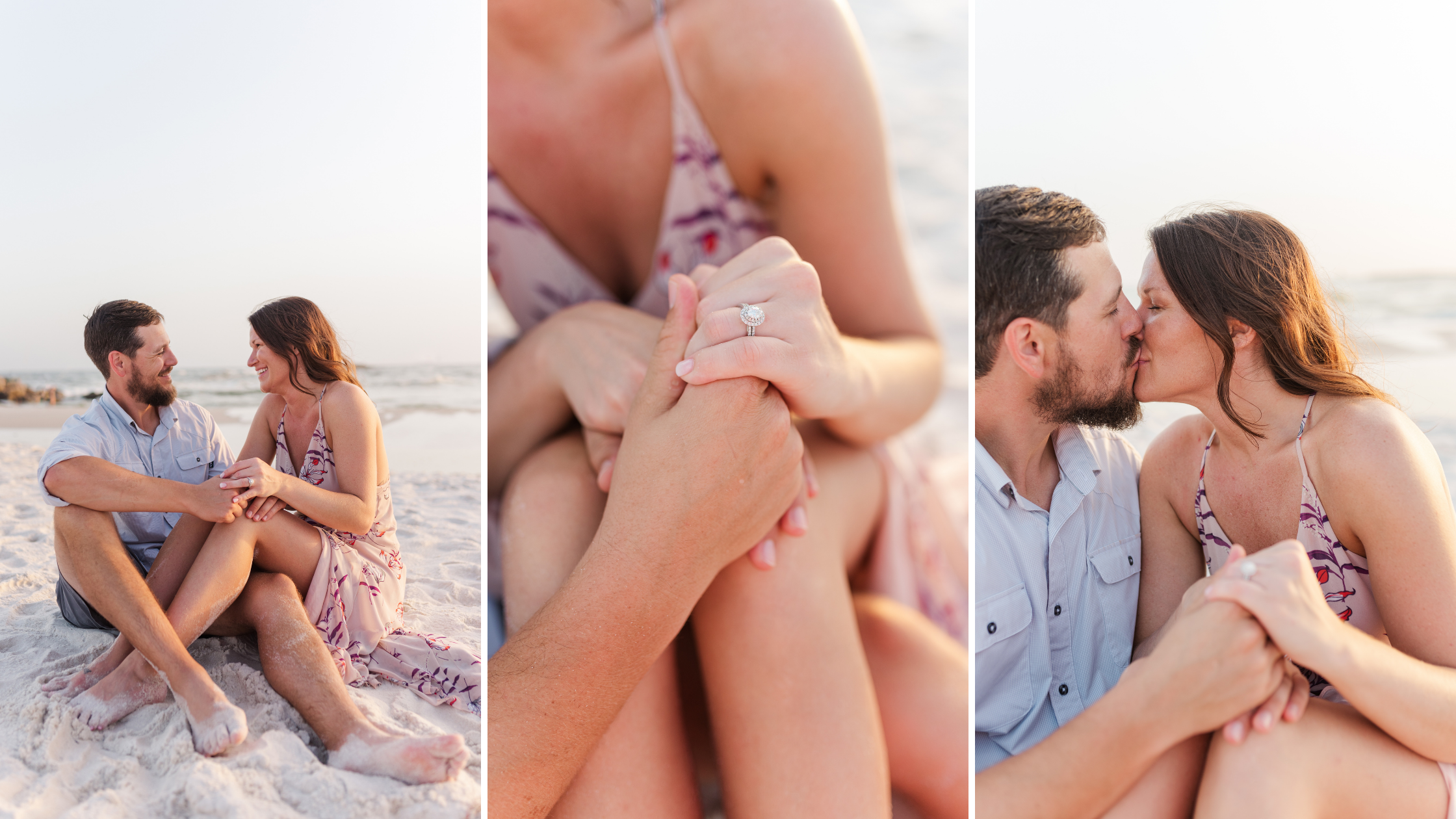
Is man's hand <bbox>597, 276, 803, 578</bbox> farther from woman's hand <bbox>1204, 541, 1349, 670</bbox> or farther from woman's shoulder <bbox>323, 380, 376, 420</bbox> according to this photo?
woman's hand <bbox>1204, 541, 1349, 670</bbox>

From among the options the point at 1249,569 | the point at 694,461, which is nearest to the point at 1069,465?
the point at 1249,569

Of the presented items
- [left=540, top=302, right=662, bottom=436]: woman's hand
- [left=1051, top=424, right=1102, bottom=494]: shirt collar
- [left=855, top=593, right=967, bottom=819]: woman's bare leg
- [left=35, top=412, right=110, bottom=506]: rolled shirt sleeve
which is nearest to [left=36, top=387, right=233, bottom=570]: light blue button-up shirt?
[left=35, top=412, right=110, bottom=506]: rolled shirt sleeve

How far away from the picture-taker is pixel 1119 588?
1.32 meters

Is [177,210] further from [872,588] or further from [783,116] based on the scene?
[872,588]

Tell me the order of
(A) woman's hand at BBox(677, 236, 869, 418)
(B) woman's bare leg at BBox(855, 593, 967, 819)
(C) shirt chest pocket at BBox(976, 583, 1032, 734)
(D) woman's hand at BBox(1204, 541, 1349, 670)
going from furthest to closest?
(B) woman's bare leg at BBox(855, 593, 967, 819)
(C) shirt chest pocket at BBox(976, 583, 1032, 734)
(A) woman's hand at BBox(677, 236, 869, 418)
(D) woman's hand at BBox(1204, 541, 1349, 670)

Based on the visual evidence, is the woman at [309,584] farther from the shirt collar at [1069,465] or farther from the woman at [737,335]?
the shirt collar at [1069,465]

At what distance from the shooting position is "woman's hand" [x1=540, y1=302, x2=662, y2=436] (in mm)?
1378

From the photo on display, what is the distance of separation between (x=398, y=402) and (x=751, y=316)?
623 mm

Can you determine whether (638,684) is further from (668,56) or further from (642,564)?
(668,56)

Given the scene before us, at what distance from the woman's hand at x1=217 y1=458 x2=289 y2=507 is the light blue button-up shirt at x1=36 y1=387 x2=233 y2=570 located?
4 cm

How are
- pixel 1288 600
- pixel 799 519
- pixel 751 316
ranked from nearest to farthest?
pixel 1288 600 → pixel 751 316 → pixel 799 519

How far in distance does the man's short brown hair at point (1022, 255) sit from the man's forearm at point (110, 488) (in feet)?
4.29

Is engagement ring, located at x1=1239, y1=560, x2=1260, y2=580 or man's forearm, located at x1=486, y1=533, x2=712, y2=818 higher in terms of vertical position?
engagement ring, located at x1=1239, y1=560, x2=1260, y2=580

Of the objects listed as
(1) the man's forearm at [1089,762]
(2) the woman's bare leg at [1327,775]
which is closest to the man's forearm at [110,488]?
(1) the man's forearm at [1089,762]
